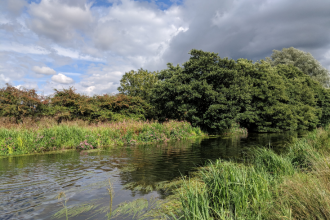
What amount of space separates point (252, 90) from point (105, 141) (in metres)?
19.7

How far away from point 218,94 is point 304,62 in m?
39.2

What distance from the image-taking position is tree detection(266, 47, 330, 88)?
47.8m

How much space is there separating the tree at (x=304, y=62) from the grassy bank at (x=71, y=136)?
4213 cm

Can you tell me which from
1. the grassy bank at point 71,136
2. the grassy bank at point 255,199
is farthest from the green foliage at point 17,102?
the grassy bank at point 255,199

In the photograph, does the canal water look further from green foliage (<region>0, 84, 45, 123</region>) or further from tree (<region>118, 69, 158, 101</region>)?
tree (<region>118, 69, 158, 101</region>)

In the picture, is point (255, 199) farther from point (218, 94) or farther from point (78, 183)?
point (218, 94)

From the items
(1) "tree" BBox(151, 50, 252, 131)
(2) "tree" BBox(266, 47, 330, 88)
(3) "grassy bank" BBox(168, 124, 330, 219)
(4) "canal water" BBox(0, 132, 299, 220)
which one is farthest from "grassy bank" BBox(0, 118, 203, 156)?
(2) "tree" BBox(266, 47, 330, 88)

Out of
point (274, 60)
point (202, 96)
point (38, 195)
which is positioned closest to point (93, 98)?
point (202, 96)

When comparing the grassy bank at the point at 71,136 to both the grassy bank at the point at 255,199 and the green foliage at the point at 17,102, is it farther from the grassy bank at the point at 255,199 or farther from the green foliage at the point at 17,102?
the grassy bank at the point at 255,199

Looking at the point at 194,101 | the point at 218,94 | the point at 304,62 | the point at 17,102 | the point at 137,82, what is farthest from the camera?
the point at 304,62

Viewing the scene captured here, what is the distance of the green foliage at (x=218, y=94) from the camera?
2155 cm

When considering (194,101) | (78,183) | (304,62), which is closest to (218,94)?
(194,101)

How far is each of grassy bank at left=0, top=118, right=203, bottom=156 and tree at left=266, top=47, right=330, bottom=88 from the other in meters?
42.1

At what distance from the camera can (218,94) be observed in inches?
842
